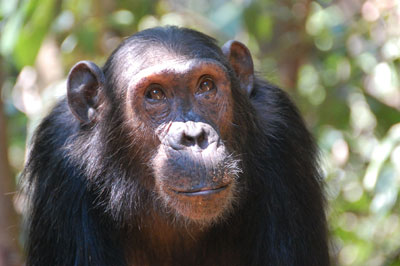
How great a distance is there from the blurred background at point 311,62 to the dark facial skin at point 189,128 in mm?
1695

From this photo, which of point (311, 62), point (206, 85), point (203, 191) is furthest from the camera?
point (311, 62)

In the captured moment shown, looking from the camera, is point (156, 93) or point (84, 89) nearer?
point (156, 93)

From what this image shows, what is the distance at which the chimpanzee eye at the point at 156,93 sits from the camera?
4.62 metres

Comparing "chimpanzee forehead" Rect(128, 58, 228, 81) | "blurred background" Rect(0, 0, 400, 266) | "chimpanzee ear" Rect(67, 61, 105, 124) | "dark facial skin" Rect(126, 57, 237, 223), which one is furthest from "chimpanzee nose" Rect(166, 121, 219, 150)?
"blurred background" Rect(0, 0, 400, 266)

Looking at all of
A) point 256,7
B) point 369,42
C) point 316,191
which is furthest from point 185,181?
point 369,42

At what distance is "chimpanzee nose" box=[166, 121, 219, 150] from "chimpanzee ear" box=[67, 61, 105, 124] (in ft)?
2.86

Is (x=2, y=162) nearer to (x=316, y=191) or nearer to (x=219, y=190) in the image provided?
(x=219, y=190)

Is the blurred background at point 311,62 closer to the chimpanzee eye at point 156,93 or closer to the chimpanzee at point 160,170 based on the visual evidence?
the chimpanzee at point 160,170

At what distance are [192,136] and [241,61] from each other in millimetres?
1132

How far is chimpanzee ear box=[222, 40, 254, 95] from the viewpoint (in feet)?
16.9

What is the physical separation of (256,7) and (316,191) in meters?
2.96

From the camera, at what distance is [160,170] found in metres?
4.43

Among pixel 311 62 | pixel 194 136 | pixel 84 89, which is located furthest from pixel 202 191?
pixel 311 62

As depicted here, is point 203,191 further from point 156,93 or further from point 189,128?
point 156,93
